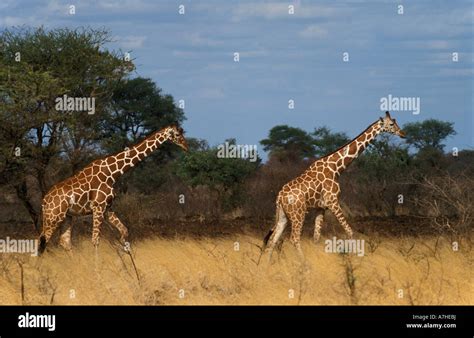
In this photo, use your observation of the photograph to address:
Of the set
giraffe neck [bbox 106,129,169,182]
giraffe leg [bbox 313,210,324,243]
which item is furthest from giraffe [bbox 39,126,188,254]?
giraffe leg [bbox 313,210,324,243]

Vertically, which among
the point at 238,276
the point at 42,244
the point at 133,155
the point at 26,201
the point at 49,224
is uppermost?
the point at 133,155

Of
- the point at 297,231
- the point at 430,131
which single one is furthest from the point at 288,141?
the point at 297,231

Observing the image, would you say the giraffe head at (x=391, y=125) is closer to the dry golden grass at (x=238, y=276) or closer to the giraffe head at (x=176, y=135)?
the dry golden grass at (x=238, y=276)

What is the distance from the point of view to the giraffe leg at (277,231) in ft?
45.9

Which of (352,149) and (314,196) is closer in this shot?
(314,196)

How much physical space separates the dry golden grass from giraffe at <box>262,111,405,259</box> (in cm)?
27

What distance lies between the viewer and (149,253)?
13.9m

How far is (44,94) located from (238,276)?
247 inches

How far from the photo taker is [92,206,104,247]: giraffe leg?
1430 cm

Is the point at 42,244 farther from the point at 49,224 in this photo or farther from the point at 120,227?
the point at 120,227

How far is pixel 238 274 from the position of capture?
1237 centimetres

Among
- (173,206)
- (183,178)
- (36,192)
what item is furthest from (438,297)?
(183,178)

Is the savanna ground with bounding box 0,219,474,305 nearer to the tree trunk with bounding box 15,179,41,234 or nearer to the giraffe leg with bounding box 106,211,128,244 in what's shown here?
the giraffe leg with bounding box 106,211,128,244

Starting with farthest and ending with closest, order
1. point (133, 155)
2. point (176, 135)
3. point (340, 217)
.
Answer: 1. point (133, 155)
2. point (176, 135)
3. point (340, 217)
